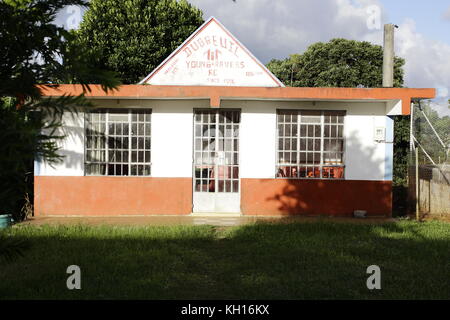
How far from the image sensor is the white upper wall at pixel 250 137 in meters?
10.6

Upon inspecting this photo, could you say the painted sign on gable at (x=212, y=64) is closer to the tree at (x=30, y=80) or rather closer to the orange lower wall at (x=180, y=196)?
the orange lower wall at (x=180, y=196)

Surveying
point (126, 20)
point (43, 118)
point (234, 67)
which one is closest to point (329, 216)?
point (234, 67)

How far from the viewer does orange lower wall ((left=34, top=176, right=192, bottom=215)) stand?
1052 cm

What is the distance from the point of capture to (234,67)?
1073cm

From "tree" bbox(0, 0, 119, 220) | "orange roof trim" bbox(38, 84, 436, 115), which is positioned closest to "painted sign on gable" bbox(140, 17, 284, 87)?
"orange roof trim" bbox(38, 84, 436, 115)

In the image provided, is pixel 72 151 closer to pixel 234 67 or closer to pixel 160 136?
pixel 160 136

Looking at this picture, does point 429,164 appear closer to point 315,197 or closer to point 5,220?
point 315,197

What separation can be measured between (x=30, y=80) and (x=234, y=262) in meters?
4.57

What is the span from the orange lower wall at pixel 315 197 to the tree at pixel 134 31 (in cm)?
1002

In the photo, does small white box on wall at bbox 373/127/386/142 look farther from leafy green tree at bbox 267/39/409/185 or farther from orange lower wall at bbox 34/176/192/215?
leafy green tree at bbox 267/39/409/185

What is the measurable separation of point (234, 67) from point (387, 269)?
20.6 ft

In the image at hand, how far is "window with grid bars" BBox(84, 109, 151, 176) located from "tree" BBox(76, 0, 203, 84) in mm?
8157
